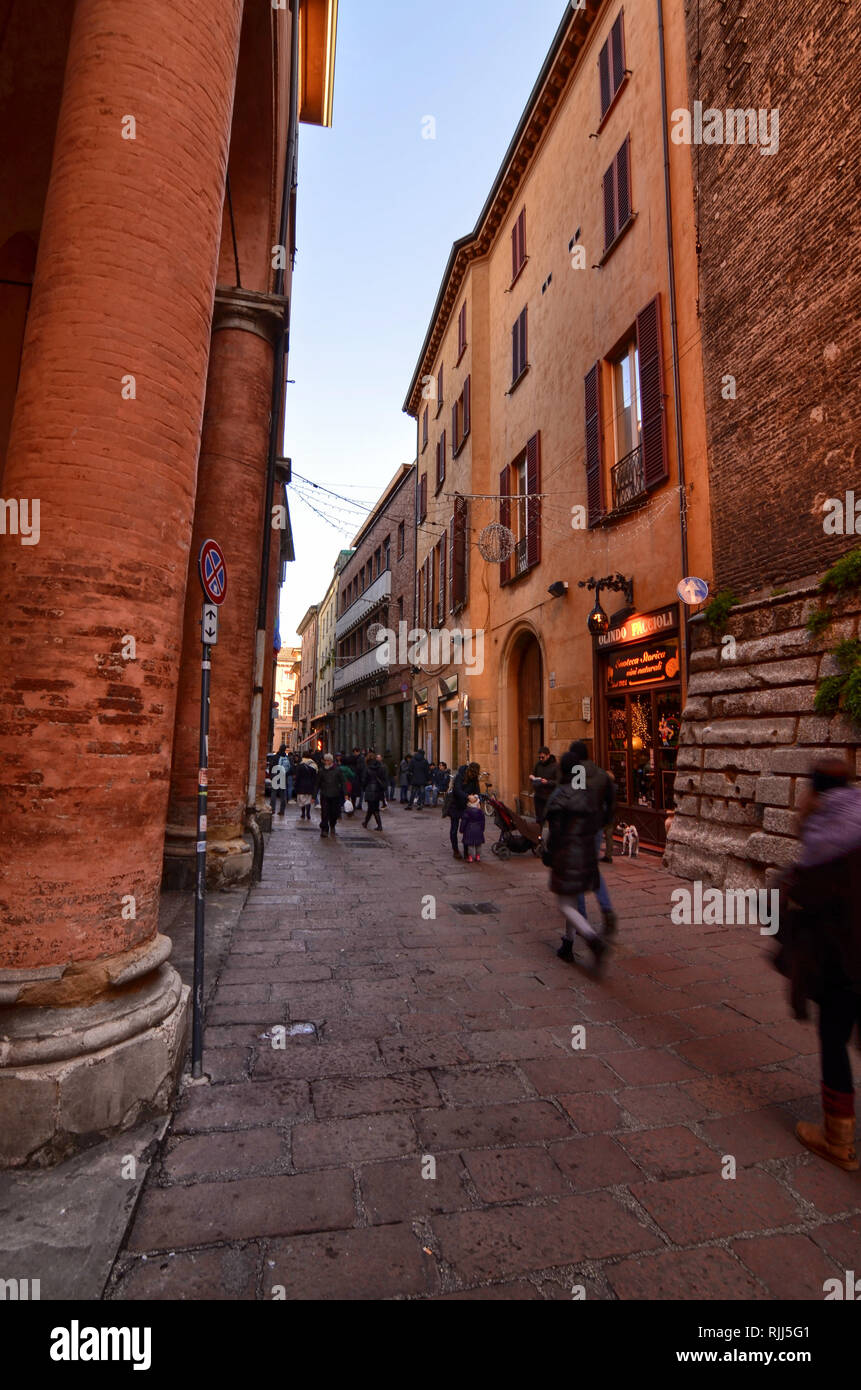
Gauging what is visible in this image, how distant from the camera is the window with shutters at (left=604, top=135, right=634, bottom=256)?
10.6m

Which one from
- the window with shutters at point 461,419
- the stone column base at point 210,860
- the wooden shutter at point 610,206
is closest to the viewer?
the stone column base at point 210,860

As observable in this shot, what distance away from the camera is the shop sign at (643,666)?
930 centimetres

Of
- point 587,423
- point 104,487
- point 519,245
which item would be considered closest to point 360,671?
point 519,245

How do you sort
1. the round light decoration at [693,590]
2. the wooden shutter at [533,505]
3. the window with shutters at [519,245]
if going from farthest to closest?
the window with shutters at [519,245] → the wooden shutter at [533,505] → the round light decoration at [693,590]

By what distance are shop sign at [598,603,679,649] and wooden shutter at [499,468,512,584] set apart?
4751 mm

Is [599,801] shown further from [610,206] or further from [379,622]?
[379,622]

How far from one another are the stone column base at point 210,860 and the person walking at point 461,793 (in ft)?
10.5

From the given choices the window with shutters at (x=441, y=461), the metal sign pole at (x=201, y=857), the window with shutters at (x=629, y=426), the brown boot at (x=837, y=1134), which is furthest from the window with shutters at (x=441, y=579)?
the brown boot at (x=837, y=1134)

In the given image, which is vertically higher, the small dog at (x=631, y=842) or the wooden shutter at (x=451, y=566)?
the wooden shutter at (x=451, y=566)

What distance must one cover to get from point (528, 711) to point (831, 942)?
12.6m

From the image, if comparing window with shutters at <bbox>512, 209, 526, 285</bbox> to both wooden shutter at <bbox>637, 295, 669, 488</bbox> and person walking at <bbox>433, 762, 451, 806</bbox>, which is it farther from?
person walking at <bbox>433, 762, 451, 806</bbox>

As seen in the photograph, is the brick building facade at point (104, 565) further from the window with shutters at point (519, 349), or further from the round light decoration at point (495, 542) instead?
the window with shutters at point (519, 349)

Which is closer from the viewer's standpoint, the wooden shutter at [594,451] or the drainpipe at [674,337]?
the drainpipe at [674,337]

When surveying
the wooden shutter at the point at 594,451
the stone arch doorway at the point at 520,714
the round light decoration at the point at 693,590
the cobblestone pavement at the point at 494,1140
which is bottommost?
the cobblestone pavement at the point at 494,1140
